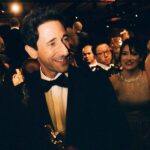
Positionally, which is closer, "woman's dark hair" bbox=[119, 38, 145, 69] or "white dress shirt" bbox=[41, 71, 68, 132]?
"white dress shirt" bbox=[41, 71, 68, 132]

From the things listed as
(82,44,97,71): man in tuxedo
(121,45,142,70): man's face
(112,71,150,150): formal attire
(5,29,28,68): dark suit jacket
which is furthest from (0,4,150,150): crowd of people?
(82,44,97,71): man in tuxedo

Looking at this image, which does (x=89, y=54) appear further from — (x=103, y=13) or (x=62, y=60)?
(x=103, y=13)

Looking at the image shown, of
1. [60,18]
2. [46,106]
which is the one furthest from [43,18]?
[46,106]

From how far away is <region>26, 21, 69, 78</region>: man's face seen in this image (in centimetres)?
266

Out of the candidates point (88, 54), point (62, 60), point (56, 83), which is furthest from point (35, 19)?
point (88, 54)

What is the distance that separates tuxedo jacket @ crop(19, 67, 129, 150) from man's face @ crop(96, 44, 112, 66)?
1.84 metres

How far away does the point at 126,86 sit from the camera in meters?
3.38

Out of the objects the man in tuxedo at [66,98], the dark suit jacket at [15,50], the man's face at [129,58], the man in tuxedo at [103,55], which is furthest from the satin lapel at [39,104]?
the man in tuxedo at [103,55]

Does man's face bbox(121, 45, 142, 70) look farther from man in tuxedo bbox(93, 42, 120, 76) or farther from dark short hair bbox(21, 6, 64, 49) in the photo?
dark short hair bbox(21, 6, 64, 49)

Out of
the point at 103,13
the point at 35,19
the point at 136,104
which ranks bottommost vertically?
the point at 136,104

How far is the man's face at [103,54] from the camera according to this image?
434 cm

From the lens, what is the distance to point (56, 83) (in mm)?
2564

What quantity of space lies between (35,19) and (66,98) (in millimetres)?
603

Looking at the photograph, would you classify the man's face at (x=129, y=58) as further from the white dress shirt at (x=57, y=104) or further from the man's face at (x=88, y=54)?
the white dress shirt at (x=57, y=104)
